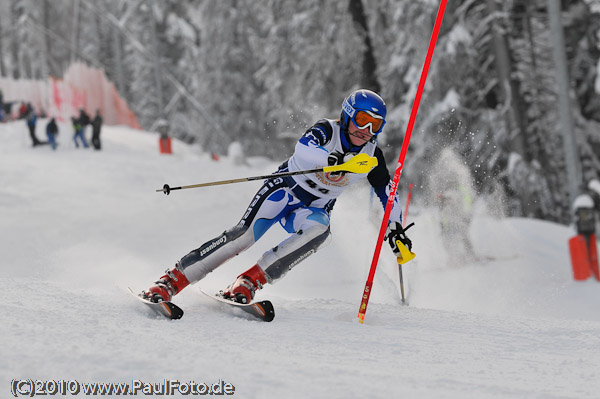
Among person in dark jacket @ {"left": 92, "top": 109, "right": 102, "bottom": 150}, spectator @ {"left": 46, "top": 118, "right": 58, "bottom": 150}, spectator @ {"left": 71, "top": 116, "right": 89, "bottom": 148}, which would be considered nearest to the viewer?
spectator @ {"left": 46, "top": 118, "right": 58, "bottom": 150}

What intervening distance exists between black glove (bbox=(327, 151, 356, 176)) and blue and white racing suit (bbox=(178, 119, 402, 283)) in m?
0.02

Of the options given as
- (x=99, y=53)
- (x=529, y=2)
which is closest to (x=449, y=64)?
(x=529, y=2)

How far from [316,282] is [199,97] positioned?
23629 mm

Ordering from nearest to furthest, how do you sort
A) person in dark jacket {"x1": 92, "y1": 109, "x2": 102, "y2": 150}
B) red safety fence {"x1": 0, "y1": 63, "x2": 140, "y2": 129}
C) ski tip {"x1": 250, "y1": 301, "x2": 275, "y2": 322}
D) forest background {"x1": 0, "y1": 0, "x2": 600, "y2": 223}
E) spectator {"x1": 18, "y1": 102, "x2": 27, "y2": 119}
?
ski tip {"x1": 250, "y1": 301, "x2": 275, "y2": 322}, forest background {"x1": 0, "y1": 0, "x2": 600, "y2": 223}, person in dark jacket {"x1": 92, "y1": 109, "x2": 102, "y2": 150}, red safety fence {"x1": 0, "y1": 63, "x2": 140, "y2": 129}, spectator {"x1": 18, "y1": 102, "x2": 27, "y2": 119}

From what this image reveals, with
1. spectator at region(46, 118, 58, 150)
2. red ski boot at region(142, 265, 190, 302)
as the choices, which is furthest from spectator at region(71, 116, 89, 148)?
red ski boot at region(142, 265, 190, 302)

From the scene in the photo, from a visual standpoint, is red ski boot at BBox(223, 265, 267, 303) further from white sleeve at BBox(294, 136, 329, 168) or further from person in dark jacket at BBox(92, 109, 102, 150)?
person in dark jacket at BBox(92, 109, 102, 150)

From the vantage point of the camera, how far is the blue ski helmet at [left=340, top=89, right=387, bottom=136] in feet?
15.4

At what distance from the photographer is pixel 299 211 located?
501cm

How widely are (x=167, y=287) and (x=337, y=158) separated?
1435 mm

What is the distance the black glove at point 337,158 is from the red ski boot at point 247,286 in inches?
35.3

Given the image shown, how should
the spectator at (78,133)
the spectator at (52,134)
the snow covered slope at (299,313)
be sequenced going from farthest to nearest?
the spectator at (78,133) < the spectator at (52,134) < the snow covered slope at (299,313)

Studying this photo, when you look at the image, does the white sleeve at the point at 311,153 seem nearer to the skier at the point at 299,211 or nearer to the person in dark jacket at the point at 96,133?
the skier at the point at 299,211

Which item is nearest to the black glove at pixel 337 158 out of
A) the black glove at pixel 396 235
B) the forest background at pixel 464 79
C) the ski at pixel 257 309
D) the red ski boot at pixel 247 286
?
the black glove at pixel 396 235

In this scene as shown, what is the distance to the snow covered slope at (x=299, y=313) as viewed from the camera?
113 inches
